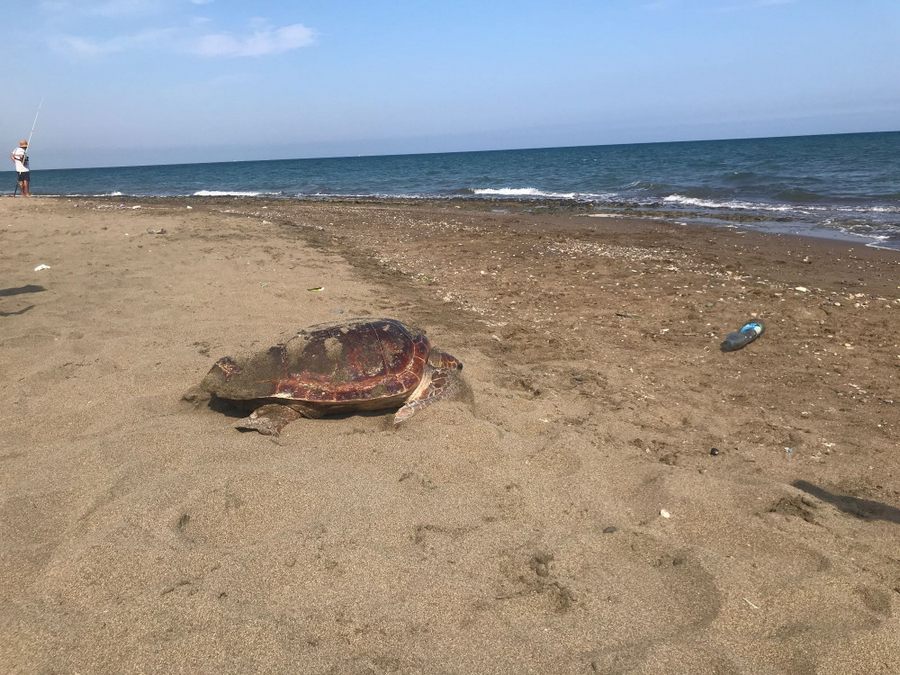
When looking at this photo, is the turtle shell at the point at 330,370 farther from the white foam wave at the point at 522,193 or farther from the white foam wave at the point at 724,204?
the white foam wave at the point at 522,193

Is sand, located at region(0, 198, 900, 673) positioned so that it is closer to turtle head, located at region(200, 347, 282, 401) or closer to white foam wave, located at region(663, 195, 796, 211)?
turtle head, located at region(200, 347, 282, 401)

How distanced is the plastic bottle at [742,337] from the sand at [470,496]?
0.33ft

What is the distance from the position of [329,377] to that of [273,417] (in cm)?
53

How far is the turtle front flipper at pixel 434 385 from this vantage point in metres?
4.57

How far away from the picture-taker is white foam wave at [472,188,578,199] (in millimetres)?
26938

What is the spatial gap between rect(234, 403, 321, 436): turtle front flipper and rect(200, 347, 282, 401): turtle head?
13 cm

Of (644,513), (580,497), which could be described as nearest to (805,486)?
(644,513)

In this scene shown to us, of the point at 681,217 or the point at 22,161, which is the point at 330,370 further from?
the point at 22,161

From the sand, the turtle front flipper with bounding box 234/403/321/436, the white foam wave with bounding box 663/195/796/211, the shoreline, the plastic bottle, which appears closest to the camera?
the sand

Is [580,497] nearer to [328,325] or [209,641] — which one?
[209,641]

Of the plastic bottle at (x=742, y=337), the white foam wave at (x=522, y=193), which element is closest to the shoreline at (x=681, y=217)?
the white foam wave at (x=522, y=193)

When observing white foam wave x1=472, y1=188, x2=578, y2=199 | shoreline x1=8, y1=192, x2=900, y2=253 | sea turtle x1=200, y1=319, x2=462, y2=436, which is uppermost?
white foam wave x1=472, y1=188, x2=578, y2=199

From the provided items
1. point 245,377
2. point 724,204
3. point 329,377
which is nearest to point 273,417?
point 245,377

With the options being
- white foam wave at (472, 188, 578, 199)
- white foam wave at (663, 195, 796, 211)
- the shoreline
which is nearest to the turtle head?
the shoreline
